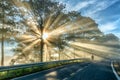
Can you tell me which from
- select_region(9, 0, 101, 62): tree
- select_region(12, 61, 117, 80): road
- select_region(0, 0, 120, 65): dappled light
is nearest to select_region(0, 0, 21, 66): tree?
select_region(0, 0, 120, 65): dappled light

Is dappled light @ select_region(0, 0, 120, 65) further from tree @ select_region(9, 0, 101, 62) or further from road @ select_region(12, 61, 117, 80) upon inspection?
road @ select_region(12, 61, 117, 80)

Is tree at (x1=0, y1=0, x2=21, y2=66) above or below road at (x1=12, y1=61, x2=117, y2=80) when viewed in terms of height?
above

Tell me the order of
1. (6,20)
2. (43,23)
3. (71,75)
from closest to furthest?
(71,75), (6,20), (43,23)

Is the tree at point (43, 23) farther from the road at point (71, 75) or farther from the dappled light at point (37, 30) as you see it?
the road at point (71, 75)

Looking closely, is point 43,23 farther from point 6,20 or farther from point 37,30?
point 6,20

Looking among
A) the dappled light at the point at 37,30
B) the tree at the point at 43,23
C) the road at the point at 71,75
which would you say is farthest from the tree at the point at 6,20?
the road at the point at 71,75

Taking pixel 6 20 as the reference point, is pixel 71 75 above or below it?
below

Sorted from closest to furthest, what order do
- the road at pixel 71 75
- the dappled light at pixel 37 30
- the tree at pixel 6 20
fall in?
the road at pixel 71 75
the tree at pixel 6 20
the dappled light at pixel 37 30

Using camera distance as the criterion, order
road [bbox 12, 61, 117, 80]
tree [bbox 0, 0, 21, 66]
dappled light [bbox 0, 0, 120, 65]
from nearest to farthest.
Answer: road [bbox 12, 61, 117, 80] → tree [bbox 0, 0, 21, 66] → dappled light [bbox 0, 0, 120, 65]

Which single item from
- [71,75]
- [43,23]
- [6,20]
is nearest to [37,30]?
[43,23]

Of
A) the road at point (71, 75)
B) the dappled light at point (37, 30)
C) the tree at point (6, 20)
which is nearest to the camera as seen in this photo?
the road at point (71, 75)

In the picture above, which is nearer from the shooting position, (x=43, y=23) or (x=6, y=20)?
(x=6, y=20)

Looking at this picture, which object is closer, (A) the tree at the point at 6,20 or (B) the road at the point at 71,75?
(B) the road at the point at 71,75

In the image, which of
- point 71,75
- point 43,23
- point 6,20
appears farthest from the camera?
point 43,23
